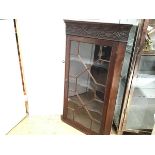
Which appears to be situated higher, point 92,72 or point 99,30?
point 99,30

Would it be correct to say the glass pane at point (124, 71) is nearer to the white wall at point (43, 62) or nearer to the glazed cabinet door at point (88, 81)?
the glazed cabinet door at point (88, 81)

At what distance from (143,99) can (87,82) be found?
0.69 meters

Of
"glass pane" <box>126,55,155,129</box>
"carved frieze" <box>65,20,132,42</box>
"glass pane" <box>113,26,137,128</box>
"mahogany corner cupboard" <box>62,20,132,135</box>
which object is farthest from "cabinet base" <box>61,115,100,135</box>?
"carved frieze" <box>65,20,132,42</box>

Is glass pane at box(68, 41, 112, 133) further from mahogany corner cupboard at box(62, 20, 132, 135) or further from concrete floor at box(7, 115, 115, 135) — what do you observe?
concrete floor at box(7, 115, 115, 135)

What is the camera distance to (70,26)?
1.70 meters

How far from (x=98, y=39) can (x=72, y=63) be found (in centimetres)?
44

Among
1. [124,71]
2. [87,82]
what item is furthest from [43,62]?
[124,71]

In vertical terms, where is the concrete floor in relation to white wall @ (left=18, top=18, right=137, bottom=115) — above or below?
below

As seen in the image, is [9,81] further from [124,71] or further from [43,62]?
[124,71]

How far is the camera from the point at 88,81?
6.12 ft

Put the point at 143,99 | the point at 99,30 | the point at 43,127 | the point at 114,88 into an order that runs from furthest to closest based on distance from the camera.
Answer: the point at 43,127
the point at 143,99
the point at 114,88
the point at 99,30

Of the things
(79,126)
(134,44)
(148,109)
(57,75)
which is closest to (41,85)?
(57,75)

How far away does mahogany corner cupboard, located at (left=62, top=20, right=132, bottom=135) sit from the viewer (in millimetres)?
1488

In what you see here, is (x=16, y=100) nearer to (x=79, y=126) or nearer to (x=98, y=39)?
(x=79, y=126)
